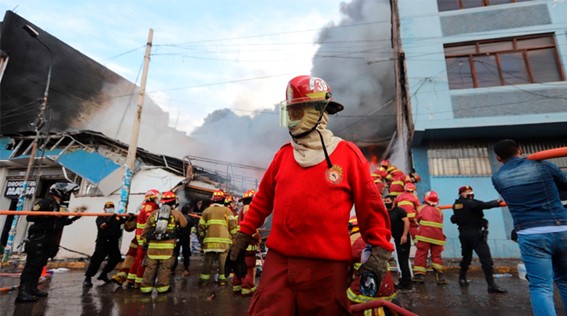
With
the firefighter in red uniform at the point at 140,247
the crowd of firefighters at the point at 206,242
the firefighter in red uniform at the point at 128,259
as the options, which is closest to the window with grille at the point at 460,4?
the crowd of firefighters at the point at 206,242

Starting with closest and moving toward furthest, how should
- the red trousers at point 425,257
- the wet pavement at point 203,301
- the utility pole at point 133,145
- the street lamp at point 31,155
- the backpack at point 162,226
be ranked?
the wet pavement at point 203,301 → the backpack at point 162,226 → the red trousers at point 425,257 → the utility pole at point 133,145 → the street lamp at point 31,155

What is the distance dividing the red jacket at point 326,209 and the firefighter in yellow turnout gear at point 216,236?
443 cm

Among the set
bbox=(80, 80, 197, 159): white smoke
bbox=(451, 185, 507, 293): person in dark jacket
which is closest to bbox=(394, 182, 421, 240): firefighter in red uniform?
bbox=(451, 185, 507, 293): person in dark jacket

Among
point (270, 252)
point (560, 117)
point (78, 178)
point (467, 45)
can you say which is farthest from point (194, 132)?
point (270, 252)

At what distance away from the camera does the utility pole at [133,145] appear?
9227mm

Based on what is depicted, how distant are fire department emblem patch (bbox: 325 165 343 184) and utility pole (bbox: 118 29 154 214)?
8942 mm

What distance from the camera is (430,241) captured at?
18.2 feet

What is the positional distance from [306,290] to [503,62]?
11172 mm

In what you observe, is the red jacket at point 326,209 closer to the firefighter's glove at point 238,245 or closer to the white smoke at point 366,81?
the firefighter's glove at point 238,245

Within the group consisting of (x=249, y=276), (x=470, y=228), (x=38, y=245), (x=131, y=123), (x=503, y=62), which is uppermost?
(x=131, y=123)

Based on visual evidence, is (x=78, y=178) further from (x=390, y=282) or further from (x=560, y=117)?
(x=560, y=117)

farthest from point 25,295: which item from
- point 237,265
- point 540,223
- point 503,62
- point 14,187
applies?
point 503,62

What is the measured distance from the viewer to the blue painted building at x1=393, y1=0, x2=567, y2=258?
883 cm

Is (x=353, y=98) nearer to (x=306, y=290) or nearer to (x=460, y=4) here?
(x=460, y=4)
